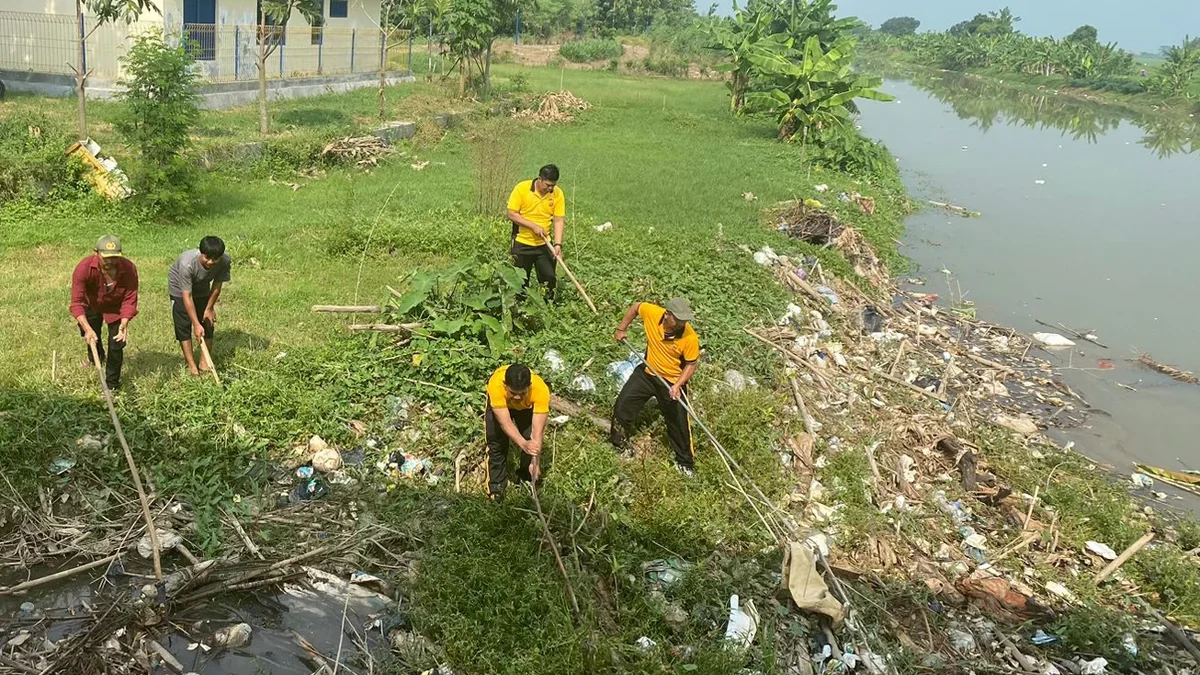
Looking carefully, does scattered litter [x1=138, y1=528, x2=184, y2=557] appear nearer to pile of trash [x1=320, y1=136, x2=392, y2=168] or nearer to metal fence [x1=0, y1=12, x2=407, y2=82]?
pile of trash [x1=320, y1=136, x2=392, y2=168]

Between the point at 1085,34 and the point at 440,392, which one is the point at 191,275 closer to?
the point at 440,392

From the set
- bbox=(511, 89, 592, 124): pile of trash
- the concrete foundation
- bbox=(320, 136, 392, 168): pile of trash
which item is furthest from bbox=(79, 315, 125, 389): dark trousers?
bbox=(511, 89, 592, 124): pile of trash

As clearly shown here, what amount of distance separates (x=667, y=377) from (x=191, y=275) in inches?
125

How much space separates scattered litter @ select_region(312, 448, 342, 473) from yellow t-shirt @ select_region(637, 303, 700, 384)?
6.85ft

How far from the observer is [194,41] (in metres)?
13.6

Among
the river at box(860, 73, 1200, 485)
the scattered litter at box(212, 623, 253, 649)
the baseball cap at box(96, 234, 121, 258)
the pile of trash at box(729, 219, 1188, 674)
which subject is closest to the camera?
the scattered litter at box(212, 623, 253, 649)

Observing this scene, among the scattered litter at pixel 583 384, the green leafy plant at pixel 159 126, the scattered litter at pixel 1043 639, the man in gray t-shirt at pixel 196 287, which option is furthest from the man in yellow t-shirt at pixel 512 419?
the green leafy plant at pixel 159 126

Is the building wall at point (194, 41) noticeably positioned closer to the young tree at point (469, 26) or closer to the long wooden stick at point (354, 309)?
the young tree at point (469, 26)

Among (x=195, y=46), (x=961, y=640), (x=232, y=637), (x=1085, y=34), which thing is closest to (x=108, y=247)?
(x=232, y=637)

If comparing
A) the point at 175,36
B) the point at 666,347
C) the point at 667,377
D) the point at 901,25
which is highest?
the point at 901,25

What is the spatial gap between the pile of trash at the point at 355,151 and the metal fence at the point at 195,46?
2.17m

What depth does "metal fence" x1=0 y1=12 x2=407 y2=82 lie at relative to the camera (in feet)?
50.9

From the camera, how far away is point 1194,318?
11719mm

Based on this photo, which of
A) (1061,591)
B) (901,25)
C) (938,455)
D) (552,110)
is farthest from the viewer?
(901,25)
